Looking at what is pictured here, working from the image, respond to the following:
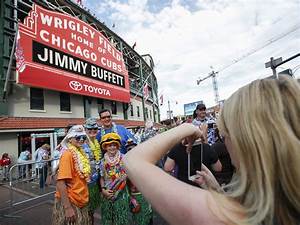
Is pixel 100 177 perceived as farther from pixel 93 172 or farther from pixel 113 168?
pixel 113 168

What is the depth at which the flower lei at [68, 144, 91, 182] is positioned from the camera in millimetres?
3182

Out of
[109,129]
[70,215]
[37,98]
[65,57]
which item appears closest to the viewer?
[70,215]

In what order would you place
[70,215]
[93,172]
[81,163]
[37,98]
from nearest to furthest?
[70,215]
[81,163]
[93,172]
[37,98]

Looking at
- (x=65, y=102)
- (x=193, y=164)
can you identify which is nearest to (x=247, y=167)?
(x=193, y=164)

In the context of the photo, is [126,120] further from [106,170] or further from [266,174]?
[266,174]

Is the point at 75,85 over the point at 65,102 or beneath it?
over

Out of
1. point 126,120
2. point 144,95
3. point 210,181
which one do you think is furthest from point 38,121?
point 144,95

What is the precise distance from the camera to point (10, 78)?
41.3ft

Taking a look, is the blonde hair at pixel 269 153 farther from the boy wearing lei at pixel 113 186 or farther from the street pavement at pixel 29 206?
the street pavement at pixel 29 206

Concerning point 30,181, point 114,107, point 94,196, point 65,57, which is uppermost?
point 65,57

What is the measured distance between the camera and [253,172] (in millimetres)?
879

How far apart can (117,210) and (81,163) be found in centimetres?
78

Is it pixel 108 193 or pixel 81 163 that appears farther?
pixel 108 193

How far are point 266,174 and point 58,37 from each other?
51.6ft
